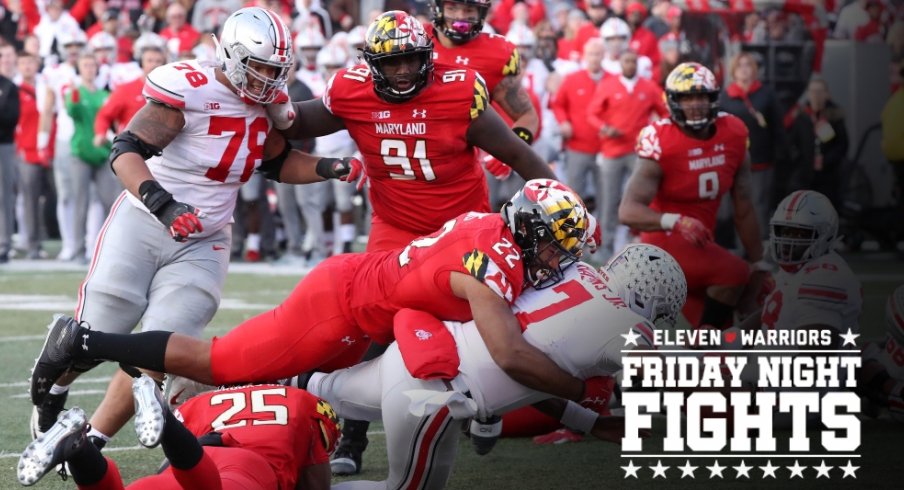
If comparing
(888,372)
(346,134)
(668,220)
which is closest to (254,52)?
(668,220)

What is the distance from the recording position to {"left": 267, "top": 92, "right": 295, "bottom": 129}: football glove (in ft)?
19.7

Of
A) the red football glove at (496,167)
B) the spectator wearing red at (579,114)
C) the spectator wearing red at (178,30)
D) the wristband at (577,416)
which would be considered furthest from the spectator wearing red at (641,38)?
the wristband at (577,416)

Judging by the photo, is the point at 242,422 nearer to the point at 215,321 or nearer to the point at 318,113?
the point at 318,113

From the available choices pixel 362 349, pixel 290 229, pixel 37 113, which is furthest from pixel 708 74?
pixel 37 113

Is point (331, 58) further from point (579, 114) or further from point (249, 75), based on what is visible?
point (249, 75)

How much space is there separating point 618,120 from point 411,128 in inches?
292

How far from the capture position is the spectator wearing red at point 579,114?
1376 cm

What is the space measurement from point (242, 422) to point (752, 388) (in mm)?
2934

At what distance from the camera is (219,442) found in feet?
15.2

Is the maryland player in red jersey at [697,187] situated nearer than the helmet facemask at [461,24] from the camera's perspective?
No

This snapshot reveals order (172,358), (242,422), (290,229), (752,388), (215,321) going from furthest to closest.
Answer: (290,229) → (215,321) → (752,388) → (172,358) → (242,422)

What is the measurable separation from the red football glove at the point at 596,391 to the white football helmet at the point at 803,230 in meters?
2.12

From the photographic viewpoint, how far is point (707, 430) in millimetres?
6531

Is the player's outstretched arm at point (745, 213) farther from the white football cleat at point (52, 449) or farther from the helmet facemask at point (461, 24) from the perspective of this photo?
the white football cleat at point (52, 449)
